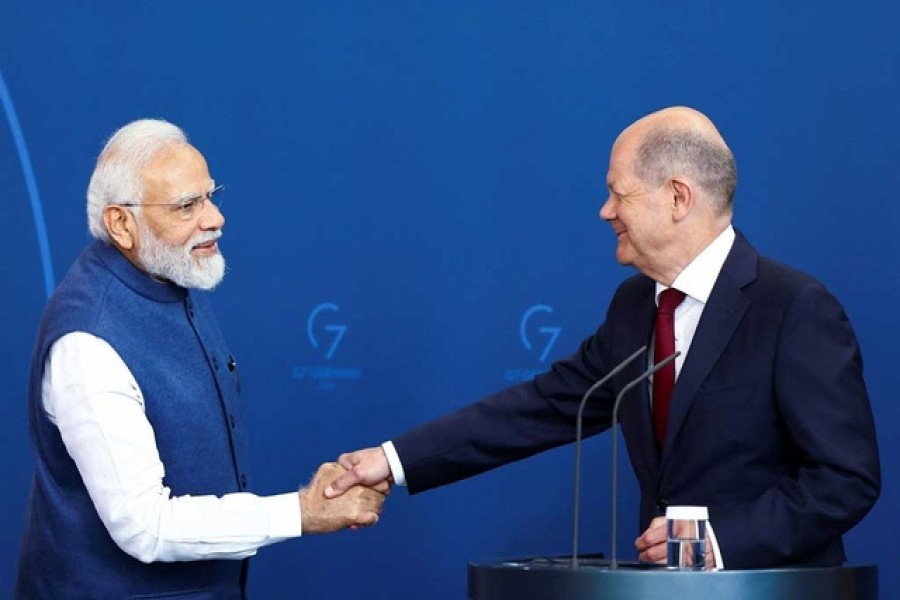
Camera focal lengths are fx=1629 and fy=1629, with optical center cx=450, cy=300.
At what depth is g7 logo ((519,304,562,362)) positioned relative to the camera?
3908 millimetres

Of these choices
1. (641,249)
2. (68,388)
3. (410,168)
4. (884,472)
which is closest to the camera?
(68,388)

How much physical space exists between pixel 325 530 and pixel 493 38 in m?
1.43

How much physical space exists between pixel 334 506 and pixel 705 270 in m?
0.83

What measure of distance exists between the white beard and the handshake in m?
0.45

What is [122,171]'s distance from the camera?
9.97 feet

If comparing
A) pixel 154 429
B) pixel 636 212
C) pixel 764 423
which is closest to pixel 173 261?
pixel 154 429

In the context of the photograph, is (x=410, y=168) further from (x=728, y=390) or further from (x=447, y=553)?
(x=728, y=390)

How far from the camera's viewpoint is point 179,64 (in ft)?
13.2

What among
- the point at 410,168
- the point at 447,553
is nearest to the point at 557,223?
the point at 410,168

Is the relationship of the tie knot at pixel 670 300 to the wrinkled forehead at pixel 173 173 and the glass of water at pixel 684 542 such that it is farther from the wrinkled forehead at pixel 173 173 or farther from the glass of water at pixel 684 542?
the wrinkled forehead at pixel 173 173

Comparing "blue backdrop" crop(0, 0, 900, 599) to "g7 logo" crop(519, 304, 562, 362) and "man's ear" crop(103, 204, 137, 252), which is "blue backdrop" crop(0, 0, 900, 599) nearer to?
"g7 logo" crop(519, 304, 562, 362)

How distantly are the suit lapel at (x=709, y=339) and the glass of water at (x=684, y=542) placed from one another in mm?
353

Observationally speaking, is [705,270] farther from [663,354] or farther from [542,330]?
[542,330]

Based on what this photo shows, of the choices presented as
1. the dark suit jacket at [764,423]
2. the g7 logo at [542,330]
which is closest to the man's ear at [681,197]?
the dark suit jacket at [764,423]
